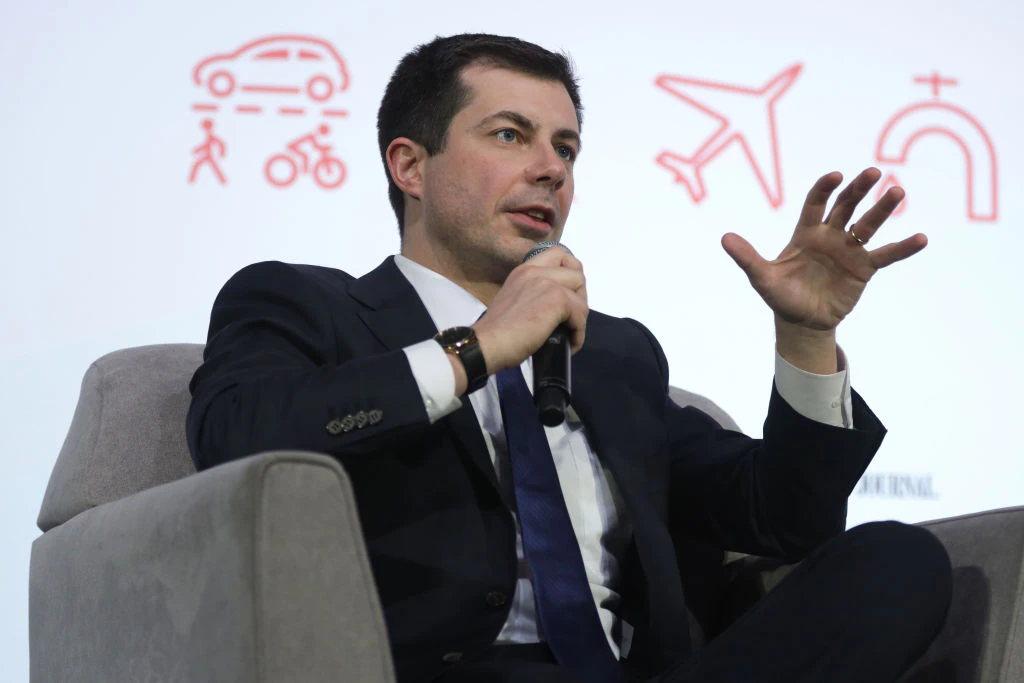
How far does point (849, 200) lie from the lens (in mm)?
1360

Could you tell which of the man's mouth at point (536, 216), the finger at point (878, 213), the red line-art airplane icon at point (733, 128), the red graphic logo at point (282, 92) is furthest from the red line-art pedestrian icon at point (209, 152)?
the finger at point (878, 213)

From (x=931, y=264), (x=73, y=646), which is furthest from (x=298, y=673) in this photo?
(x=931, y=264)

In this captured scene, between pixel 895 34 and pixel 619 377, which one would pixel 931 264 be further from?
pixel 619 377

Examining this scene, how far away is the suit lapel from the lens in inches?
52.0

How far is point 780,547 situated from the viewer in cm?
150

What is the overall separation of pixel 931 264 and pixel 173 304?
1.51 metres

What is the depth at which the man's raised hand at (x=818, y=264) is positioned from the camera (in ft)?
4.50

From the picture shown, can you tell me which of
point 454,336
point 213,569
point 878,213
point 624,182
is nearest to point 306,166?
point 624,182

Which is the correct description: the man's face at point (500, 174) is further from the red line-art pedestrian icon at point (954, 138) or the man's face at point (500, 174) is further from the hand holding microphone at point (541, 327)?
the red line-art pedestrian icon at point (954, 138)

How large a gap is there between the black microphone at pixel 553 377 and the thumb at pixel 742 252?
0.76 ft

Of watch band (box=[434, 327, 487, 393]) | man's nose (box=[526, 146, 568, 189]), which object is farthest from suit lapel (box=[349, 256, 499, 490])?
man's nose (box=[526, 146, 568, 189])

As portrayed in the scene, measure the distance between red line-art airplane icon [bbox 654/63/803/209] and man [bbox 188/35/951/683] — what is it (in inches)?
23.7

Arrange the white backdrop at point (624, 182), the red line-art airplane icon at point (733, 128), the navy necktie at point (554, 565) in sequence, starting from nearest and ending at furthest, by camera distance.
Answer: the navy necktie at point (554, 565) < the white backdrop at point (624, 182) < the red line-art airplane icon at point (733, 128)

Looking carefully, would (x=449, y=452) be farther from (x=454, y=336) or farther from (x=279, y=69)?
(x=279, y=69)
